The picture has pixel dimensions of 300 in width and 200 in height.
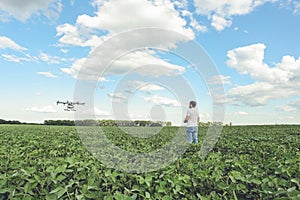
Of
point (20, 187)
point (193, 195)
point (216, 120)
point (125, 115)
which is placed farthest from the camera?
point (125, 115)

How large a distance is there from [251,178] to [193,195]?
0.59m

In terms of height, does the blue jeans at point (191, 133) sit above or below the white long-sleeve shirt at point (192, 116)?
below

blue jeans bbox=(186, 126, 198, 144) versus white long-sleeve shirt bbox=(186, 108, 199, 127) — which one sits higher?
white long-sleeve shirt bbox=(186, 108, 199, 127)

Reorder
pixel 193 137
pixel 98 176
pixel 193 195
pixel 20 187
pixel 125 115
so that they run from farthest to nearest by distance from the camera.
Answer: pixel 193 137
pixel 125 115
pixel 98 176
pixel 193 195
pixel 20 187

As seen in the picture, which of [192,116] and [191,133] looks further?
[191,133]

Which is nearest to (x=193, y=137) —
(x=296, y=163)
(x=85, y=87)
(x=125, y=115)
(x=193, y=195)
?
(x=125, y=115)

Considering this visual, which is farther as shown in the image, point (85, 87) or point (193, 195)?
point (85, 87)

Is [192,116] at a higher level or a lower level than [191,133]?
higher

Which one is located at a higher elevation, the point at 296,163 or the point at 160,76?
the point at 160,76

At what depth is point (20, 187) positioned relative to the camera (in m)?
2.54

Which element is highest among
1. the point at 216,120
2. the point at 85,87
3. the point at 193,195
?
the point at 85,87

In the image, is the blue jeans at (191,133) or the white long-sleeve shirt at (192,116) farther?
the blue jeans at (191,133)

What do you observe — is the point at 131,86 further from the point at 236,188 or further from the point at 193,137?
the point at 236,188

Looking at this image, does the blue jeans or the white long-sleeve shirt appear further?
the blue jeans
